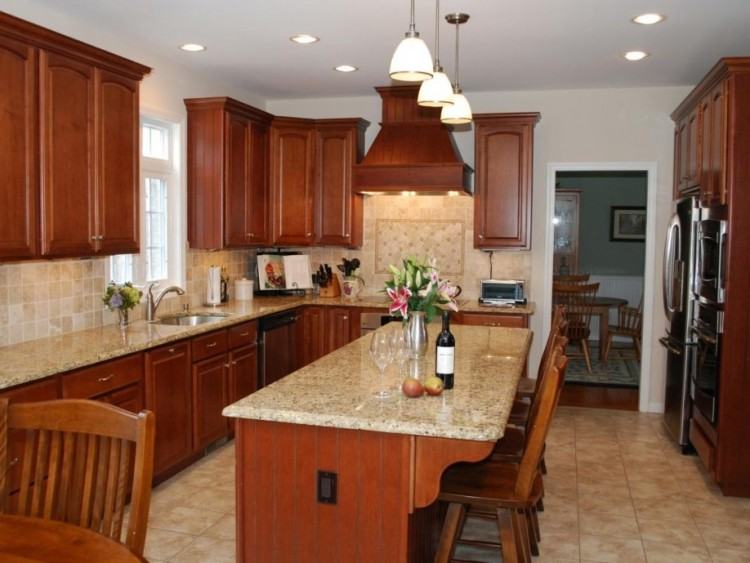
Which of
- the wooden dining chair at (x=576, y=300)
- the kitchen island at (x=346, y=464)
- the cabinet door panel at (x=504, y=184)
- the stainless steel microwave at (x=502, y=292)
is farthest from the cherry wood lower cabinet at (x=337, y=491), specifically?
the wooden dining chair at (x=576, y=300)

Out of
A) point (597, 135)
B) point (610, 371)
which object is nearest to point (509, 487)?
point (597, 135)

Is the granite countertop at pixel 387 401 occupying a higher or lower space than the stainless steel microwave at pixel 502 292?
lower

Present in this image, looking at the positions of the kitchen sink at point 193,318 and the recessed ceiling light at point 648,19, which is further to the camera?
the kitchen sink at point 193,318

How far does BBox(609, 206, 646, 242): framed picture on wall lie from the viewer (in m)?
9.64

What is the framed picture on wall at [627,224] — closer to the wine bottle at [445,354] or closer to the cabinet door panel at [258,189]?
the cabinet door panel at [258,189]

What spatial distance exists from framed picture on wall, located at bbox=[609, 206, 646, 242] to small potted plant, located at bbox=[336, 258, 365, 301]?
4.74 metres

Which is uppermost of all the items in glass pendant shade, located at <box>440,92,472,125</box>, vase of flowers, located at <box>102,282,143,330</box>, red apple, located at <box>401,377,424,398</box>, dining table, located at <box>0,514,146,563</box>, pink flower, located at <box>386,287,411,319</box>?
glass pendant shade, located at <box>440,92,472,125</box>

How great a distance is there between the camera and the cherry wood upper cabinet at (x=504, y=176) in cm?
575

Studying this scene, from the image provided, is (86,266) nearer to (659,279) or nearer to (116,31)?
(116,31)

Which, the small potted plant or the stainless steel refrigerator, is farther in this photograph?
the small potted plant

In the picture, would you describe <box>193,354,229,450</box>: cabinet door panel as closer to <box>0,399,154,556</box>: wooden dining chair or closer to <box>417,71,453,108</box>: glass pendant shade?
<box>417,71,453,108</box>: glass pendant shade

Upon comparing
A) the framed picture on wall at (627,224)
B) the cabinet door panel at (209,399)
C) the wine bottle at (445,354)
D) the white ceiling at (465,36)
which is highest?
the white ceiling at (465,36)

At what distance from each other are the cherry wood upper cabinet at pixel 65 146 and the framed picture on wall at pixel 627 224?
23.9 feet

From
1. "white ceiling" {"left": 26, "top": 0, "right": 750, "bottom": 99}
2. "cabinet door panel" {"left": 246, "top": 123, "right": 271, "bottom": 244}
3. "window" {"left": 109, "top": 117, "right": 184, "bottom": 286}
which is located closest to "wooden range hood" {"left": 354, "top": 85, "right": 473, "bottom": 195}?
"white ceiling" {"left": 26, "top": 0, "right": 750, "bottom": 99}
